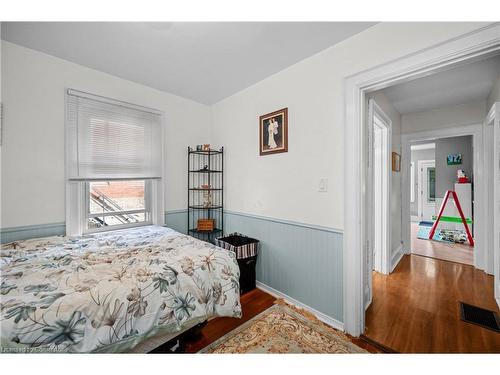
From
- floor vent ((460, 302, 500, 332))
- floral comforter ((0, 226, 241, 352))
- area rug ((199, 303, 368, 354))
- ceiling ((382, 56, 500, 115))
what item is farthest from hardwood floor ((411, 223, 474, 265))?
floral comforter ((0, 226, 241, 352))

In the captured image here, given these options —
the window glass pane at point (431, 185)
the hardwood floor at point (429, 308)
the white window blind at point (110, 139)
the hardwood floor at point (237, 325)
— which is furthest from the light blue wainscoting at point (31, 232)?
the window glass pane at point (431, 185)

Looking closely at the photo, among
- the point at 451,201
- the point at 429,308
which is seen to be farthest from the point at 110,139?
the point at 451,201

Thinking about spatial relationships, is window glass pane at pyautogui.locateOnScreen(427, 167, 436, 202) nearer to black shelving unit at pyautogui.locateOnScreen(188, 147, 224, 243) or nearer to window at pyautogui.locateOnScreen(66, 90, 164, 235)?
black shelving unit at pyautogui.locateOnScreen(188, 147, 224, 243)

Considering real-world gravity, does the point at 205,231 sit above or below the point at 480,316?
above

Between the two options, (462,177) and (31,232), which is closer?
(31,232)

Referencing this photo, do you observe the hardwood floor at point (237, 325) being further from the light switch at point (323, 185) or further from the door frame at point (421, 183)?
the door frame at point (421, 183)

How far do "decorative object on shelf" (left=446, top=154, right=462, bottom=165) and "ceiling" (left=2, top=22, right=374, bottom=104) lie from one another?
5249 millimetres

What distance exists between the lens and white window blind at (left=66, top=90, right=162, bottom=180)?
85.3 inches

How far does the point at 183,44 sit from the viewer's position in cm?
185

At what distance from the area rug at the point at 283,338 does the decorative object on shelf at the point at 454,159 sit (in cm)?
556

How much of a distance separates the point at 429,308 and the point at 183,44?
3.45 meters

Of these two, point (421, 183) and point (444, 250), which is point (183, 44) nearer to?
point (444, 250)

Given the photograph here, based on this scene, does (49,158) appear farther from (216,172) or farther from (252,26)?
(252,26)
